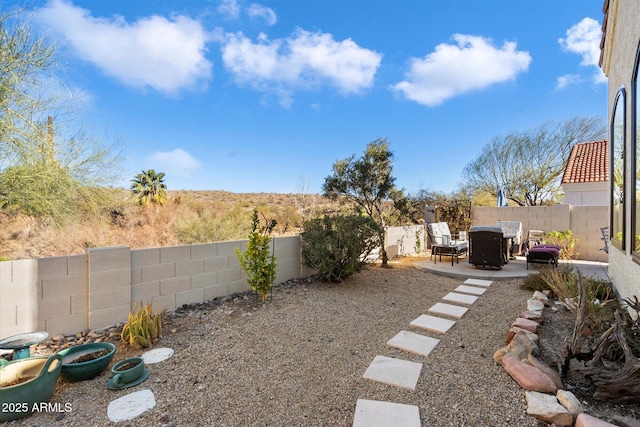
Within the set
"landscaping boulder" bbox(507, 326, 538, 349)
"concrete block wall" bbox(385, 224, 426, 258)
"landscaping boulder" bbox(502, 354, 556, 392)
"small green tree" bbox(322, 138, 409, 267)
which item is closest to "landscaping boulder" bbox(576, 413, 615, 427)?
"landscaping boulder" bbox(502, 354, 556, 392)

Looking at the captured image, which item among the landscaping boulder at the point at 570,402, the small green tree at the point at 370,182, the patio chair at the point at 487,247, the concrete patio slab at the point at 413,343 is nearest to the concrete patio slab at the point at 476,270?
the patio chair at the point at 487,247

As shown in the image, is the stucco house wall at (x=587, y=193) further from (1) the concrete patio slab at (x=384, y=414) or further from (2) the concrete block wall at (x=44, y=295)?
(2) the concrete block wall at (x=44, y=295)

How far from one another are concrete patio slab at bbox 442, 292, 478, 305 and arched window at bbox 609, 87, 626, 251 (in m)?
2.16

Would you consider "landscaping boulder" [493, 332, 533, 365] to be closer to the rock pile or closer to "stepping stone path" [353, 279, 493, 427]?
the rock pile

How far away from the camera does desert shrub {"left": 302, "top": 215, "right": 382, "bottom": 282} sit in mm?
6027

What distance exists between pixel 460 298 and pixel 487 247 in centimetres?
271

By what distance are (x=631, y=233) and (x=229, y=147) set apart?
16.1 meters

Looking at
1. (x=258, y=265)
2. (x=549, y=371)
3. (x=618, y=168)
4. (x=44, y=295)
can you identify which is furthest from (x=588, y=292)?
(x=44, y=295)

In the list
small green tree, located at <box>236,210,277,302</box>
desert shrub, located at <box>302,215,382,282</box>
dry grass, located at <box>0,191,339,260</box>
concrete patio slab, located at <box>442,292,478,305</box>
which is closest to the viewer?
small green tree, located at <box>236,210,277,302</box>

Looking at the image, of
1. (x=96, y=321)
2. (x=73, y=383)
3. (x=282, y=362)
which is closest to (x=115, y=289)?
(x=96, y=321)

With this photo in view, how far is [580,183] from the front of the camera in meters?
12.1

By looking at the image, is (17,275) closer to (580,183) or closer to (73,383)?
(73,383)

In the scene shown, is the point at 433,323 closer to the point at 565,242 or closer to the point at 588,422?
the point at 588,422

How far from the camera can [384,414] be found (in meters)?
2.13
